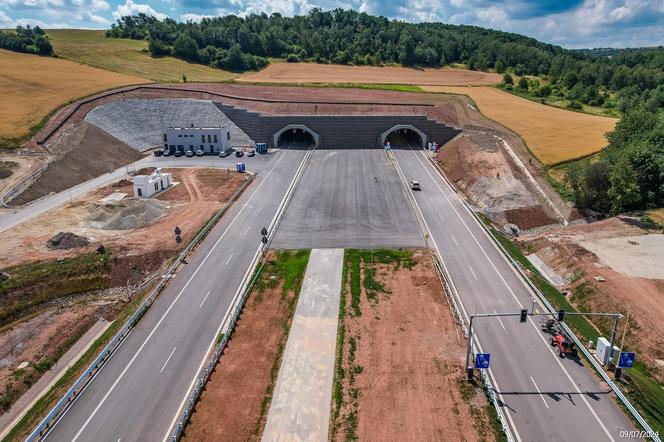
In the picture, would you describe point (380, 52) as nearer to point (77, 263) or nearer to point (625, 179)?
point (625, 179)

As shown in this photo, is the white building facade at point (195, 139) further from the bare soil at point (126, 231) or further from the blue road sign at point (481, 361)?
the blue road sign at point (481, 361)

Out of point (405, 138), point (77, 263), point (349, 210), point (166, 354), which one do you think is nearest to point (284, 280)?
point (166, 354)

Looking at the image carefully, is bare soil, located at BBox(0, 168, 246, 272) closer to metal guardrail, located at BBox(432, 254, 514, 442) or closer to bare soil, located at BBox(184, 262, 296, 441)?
bare soil, located at BBox(184, 262, 296, 441)

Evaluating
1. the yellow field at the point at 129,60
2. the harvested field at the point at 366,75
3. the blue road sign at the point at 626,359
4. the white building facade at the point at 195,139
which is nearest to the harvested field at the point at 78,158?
the white building facade at the point at 195,139

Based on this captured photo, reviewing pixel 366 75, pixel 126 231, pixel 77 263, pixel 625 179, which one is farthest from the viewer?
pixel 366 75

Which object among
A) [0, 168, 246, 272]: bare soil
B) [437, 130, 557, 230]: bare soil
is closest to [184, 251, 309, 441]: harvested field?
[0, 168, 246, 272]: bare soil

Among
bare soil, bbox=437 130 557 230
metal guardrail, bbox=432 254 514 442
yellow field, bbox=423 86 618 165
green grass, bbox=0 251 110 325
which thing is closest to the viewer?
metal guardrail, bbox=432 254 514 442

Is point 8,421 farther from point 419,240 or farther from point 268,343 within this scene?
point 419,240
